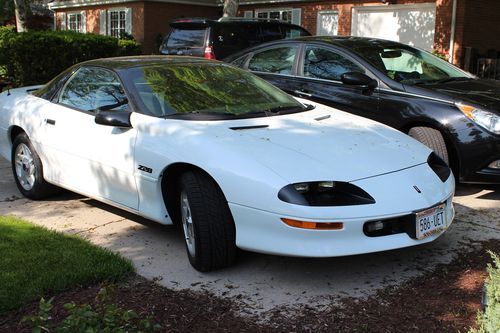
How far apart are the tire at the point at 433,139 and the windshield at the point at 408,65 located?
623 mm

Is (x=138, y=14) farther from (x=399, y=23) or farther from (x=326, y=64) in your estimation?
(x=326, y=64)

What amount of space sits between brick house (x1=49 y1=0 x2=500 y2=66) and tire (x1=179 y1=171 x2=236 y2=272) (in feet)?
40.6

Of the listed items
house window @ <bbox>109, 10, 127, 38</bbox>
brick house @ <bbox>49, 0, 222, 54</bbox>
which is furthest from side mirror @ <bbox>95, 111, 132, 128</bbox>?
house window @ <bbox>109, 10, 127, 38</bbox>

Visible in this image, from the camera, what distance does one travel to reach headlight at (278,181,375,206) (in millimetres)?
3583

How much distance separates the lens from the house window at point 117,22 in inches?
881

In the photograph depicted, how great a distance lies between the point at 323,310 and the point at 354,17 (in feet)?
48.7

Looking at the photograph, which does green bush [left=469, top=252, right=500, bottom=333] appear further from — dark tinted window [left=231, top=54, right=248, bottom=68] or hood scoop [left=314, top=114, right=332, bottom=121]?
dark tinted window [left=231, top=54, right=248, bottom=68]

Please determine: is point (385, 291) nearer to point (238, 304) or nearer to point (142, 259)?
point (238, 304)

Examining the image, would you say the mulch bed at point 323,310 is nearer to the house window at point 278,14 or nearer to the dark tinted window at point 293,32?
the dark tinted window at point 293,32

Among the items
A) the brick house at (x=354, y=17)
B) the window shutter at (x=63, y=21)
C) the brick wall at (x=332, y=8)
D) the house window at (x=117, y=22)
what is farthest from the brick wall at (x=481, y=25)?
the window shutter at (x=63, y=21)

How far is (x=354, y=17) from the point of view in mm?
17125

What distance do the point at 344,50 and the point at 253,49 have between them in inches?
56.6

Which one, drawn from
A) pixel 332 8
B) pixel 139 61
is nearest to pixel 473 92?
pixel 139 61

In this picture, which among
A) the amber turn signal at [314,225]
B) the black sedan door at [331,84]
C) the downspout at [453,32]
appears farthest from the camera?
the downspout at [453,32]
